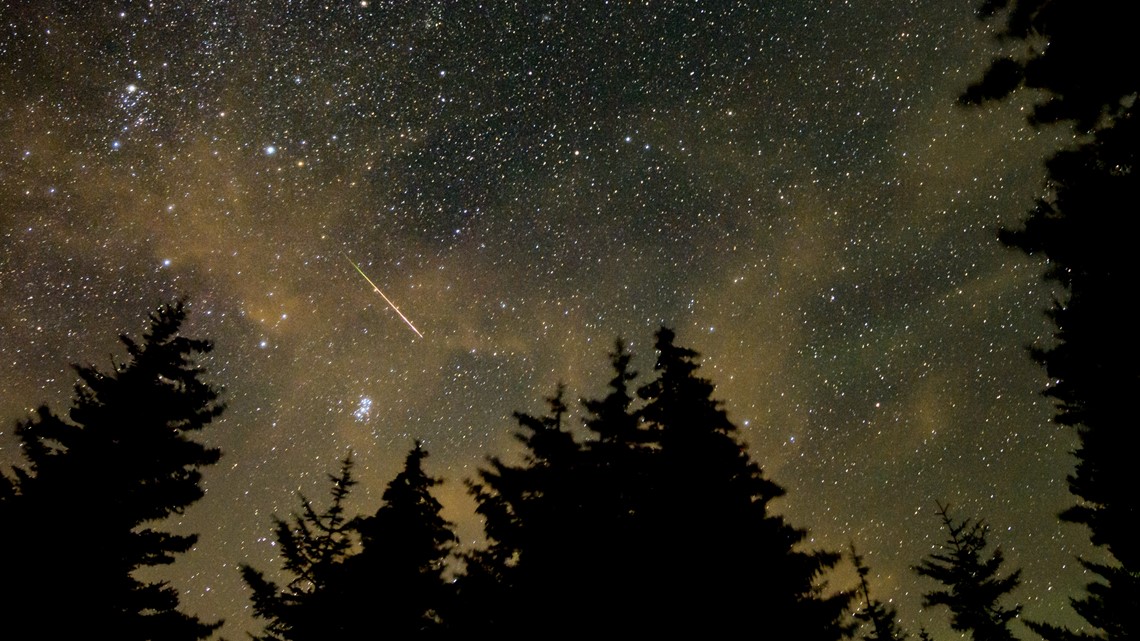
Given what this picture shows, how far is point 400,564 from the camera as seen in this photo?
37.6ft

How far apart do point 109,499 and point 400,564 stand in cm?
562

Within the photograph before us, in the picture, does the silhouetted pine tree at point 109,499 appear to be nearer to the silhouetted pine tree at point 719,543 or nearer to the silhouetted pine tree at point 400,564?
the silhouetted pine tree at point 400,564

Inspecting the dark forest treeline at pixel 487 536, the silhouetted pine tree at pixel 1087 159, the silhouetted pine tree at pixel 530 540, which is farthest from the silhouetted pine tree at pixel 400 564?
the silhouetted pine tree at pixel 1087 159

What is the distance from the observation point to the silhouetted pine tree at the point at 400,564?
10.7 metres

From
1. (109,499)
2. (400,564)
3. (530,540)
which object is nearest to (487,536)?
(530,540)

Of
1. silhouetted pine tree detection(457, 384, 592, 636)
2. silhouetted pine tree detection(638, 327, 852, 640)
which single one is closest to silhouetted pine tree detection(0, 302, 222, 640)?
silhouetted pine tree detection(457, 384, 592, 636)

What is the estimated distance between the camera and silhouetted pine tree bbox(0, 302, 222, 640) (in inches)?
353

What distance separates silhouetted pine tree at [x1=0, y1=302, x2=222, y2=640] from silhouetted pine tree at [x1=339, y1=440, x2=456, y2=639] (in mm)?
2812

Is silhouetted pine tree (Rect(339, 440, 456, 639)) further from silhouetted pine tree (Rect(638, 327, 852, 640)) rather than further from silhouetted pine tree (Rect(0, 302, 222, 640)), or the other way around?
silhouetted pine tree (Rect(638, 327, 852, 640))

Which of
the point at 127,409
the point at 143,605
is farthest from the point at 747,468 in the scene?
the point at 127,409

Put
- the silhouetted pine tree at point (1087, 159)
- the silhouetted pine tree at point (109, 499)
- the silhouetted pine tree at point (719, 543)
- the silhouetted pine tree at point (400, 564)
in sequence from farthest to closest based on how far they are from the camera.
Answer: the silhouetted pine tree at point (400, 564) → the silhouetted pine tree at point (109, 499) → the silhouetted pine tree at point (719, 543) → the silhouetted pine tree at point (1087, 159)

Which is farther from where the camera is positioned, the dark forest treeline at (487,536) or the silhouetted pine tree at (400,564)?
the silhouetted pine tree at (400,564)

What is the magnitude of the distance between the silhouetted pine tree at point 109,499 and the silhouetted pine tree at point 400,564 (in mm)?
2812

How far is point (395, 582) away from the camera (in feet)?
36.8
